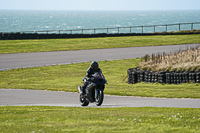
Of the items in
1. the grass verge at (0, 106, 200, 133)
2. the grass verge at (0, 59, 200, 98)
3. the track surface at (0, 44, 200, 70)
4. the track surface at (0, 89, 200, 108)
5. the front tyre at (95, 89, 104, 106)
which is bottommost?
the track surface at (0, 44, 200, 70)

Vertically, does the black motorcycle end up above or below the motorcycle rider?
below

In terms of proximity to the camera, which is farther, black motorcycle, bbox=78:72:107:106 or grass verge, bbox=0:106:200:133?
black motorcycle, bbox=78:72:107:106

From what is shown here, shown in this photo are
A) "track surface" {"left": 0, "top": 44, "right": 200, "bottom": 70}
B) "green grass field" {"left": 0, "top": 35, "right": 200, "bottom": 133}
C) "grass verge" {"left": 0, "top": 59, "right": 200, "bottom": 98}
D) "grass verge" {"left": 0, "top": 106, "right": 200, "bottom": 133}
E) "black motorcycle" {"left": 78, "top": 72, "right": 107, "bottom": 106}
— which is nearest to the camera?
"grass verge" {"left": 0, "top": 106, "right": 200, "bottom": 133}

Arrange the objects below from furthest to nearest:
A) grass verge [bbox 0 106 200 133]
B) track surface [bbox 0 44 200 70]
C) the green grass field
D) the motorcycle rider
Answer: track surface [bbox 0 44 200 70] < the motorcycle rider < the green grass field < grass verge [bbox 0 106 200 133]

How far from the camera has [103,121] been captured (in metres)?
10.0

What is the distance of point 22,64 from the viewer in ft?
96.3

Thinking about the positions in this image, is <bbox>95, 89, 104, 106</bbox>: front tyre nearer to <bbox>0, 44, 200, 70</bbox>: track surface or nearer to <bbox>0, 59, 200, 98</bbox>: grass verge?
<bbox>0, 59, 200, 98</bbox>: grass verge

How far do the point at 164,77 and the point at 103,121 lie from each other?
34.4ft

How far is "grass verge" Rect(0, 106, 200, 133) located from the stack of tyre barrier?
7407 mm

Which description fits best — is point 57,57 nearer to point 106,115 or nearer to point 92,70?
point 92,70

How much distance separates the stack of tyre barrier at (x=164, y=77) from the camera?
765 inches

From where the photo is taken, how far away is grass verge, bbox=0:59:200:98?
57.1ft

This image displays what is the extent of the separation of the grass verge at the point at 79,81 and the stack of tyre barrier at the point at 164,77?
457 mm

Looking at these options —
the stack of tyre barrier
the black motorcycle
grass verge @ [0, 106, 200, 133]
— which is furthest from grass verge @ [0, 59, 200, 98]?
grass verge @ [0, 106, 200, 133]
